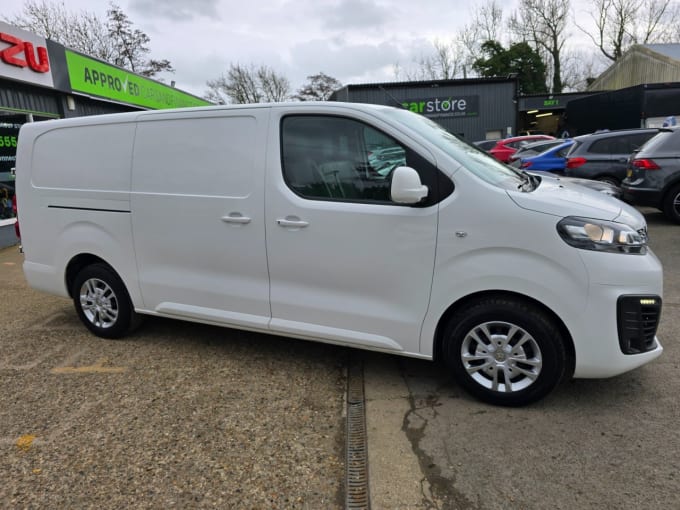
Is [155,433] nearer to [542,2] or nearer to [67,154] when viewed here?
[67,154]

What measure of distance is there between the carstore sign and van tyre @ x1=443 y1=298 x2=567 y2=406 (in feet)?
92.8

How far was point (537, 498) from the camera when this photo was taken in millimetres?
2229

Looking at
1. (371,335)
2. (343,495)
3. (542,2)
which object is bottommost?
(343,495)

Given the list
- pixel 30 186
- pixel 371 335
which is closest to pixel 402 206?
pixel 371 335

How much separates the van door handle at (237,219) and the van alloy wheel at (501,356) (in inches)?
66.5

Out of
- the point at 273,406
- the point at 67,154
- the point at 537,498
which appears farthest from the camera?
the point at 67,154

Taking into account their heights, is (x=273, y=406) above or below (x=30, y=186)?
below

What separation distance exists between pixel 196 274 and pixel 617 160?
29.2 feet

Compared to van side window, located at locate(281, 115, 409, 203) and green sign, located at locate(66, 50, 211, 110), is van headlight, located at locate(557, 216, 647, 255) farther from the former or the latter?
green sign, located at locate(66, 50, 211, 110)

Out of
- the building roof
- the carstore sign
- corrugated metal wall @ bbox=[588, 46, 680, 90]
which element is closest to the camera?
the carstore sign

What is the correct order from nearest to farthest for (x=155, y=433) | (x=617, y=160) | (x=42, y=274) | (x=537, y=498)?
(x=537, y=498), (x=155, y=433), (x=42, y=274), (x=617, y=160)

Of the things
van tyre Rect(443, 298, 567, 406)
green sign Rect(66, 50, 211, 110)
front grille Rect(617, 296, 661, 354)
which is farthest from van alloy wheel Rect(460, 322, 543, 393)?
green sign Rect(66, 50, 211, 110)

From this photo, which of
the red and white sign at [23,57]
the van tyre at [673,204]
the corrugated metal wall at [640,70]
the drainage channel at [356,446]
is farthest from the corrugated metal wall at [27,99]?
the corrugated metal wall at [640,70]

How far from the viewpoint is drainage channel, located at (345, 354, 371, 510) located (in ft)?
7.57
